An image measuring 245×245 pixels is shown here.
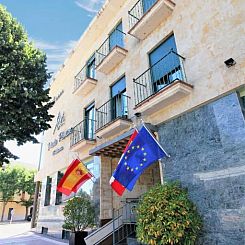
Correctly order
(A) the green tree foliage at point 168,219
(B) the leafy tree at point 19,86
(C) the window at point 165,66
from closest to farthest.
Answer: (A) the green tree foliage at point 168,219 → (C) the window at point 165,66 → (B) the leafy tree at point 19,86

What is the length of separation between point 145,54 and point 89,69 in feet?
19.2

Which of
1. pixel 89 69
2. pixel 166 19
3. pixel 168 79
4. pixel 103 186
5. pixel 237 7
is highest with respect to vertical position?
pixel 89 69

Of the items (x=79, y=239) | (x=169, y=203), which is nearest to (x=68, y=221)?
(x=79, y=239)

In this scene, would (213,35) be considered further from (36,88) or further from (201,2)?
(36,88)

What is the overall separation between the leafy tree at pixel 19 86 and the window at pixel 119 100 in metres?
2.86

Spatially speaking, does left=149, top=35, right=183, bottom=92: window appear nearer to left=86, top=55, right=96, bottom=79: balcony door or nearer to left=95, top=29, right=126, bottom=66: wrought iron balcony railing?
left=95, top=29, right=126, bottom=66: wrought iron balcony railing

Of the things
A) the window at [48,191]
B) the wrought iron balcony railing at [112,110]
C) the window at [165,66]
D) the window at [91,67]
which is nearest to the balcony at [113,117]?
the wrought iron balcony railing at [112,110]

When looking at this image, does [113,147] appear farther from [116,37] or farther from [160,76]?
[116,37]

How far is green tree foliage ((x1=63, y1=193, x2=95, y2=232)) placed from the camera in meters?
8.62

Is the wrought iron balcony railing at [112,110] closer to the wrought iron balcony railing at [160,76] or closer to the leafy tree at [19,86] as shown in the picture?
the wrought iron balcony railing at [160,76]

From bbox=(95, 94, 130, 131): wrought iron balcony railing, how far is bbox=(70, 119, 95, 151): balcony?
893 mm

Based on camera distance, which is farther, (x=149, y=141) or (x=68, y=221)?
(x=68, y=221)

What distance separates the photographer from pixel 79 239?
27.1ft

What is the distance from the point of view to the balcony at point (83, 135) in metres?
10.5
